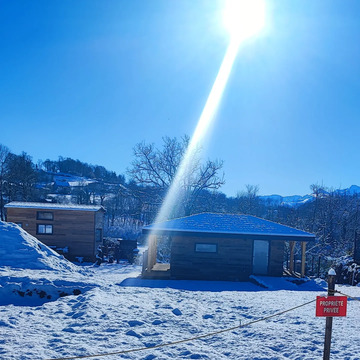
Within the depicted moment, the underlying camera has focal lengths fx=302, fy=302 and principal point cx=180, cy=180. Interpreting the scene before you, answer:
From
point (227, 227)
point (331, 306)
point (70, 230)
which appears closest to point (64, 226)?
point (70, 230)

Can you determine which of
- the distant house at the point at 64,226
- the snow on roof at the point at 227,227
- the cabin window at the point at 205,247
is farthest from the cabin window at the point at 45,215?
the cabin window at the point at 205,247

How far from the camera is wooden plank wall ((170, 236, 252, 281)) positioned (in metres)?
15.2

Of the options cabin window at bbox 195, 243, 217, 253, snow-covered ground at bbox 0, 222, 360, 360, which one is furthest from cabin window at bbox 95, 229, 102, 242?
snow-covered ground at bbox 0, 222, 360, 360

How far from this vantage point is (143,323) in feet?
20.9

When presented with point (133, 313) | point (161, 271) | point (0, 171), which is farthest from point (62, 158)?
point (133, 313)

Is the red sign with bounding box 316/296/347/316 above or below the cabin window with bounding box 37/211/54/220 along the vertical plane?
above

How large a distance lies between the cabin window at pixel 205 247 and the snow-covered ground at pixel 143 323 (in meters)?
5.43

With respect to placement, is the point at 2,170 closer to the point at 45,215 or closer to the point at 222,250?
the point at 45,215

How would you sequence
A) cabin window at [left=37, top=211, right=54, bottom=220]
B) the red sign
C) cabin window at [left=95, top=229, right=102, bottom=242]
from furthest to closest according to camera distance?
cabin window at [left=95, top=229, right=102, bottom=242]
cabin window at [left=37, top=211, right=54, bottom=220]
the red sign

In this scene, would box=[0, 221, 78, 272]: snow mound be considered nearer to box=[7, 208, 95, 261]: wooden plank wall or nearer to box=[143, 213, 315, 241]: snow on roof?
box=[143, 213, 315, 241]: snow on roof

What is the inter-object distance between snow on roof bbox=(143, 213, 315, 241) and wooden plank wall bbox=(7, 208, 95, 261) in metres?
10.7

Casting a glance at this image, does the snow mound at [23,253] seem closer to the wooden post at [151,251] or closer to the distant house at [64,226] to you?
the wooden post at [151,251]

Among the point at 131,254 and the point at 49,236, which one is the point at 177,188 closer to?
the point at 131,254

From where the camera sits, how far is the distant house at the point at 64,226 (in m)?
24.1
